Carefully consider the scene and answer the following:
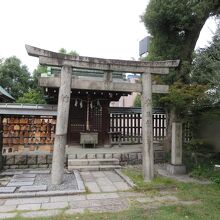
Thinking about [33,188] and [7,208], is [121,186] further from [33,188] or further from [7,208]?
[7,208]

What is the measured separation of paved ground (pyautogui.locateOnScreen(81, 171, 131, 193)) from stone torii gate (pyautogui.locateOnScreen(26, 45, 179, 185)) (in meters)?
0.90

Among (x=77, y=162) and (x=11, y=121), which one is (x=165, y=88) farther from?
(x=11, y=121)

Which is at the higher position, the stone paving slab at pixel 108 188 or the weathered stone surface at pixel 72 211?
the stone paving slab at pixel 108 188

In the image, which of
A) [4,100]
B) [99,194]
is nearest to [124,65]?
→ [99,194]

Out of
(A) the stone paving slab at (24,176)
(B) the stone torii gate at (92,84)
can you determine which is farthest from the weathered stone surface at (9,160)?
(B) the stone torii gate at (92,84)

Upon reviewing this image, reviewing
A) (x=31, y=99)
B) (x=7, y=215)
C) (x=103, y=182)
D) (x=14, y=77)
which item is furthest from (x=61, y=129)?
(x=14, y=77)

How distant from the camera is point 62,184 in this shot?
8203 mm

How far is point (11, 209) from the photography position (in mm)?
6195

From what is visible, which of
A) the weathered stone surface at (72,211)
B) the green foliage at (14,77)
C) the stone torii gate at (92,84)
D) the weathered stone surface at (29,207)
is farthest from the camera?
the green foliage at (14,77)

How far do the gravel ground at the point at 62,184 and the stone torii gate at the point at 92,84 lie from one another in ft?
0.81

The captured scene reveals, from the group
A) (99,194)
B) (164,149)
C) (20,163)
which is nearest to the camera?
(99,194)

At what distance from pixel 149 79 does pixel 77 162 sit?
4.46m

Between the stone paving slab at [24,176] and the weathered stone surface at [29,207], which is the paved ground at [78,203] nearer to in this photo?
the weathered stone surface at [29,207]

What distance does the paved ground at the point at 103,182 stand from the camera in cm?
797
